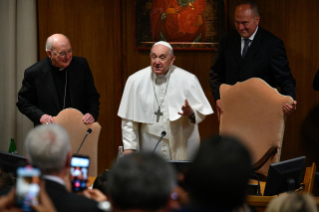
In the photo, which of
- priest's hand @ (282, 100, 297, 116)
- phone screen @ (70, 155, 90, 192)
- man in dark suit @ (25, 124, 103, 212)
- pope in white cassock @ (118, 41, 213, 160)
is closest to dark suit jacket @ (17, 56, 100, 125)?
pope in white cassock @ (118, 41, 213, 160)

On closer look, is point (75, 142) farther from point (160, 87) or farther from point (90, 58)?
point (90, 58)

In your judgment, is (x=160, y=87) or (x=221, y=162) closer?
(x=221, y=162)

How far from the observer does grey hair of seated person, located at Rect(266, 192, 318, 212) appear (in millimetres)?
1570

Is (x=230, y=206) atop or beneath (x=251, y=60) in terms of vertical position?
beneath

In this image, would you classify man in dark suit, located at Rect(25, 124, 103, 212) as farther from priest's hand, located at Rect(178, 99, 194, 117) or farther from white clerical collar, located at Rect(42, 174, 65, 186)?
priest's hand, located at Rect(178, 99, 194, 117)

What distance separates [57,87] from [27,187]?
11.0ft

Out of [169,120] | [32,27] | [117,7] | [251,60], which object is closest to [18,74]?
[32,27]

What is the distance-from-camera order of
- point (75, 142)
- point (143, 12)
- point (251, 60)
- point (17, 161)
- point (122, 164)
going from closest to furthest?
point (122, 164)
point (17, 161)
point (75, 142)
point (251, 60)
point (143, 12)

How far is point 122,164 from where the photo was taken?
1.39 meters

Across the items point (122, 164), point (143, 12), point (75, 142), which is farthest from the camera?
point (143, 12)

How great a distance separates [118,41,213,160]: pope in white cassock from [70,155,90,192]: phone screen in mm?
2275

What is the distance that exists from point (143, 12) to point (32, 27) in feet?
4.89

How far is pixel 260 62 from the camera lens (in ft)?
15.3

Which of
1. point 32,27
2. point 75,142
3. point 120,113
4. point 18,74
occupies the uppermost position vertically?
point 32,27
